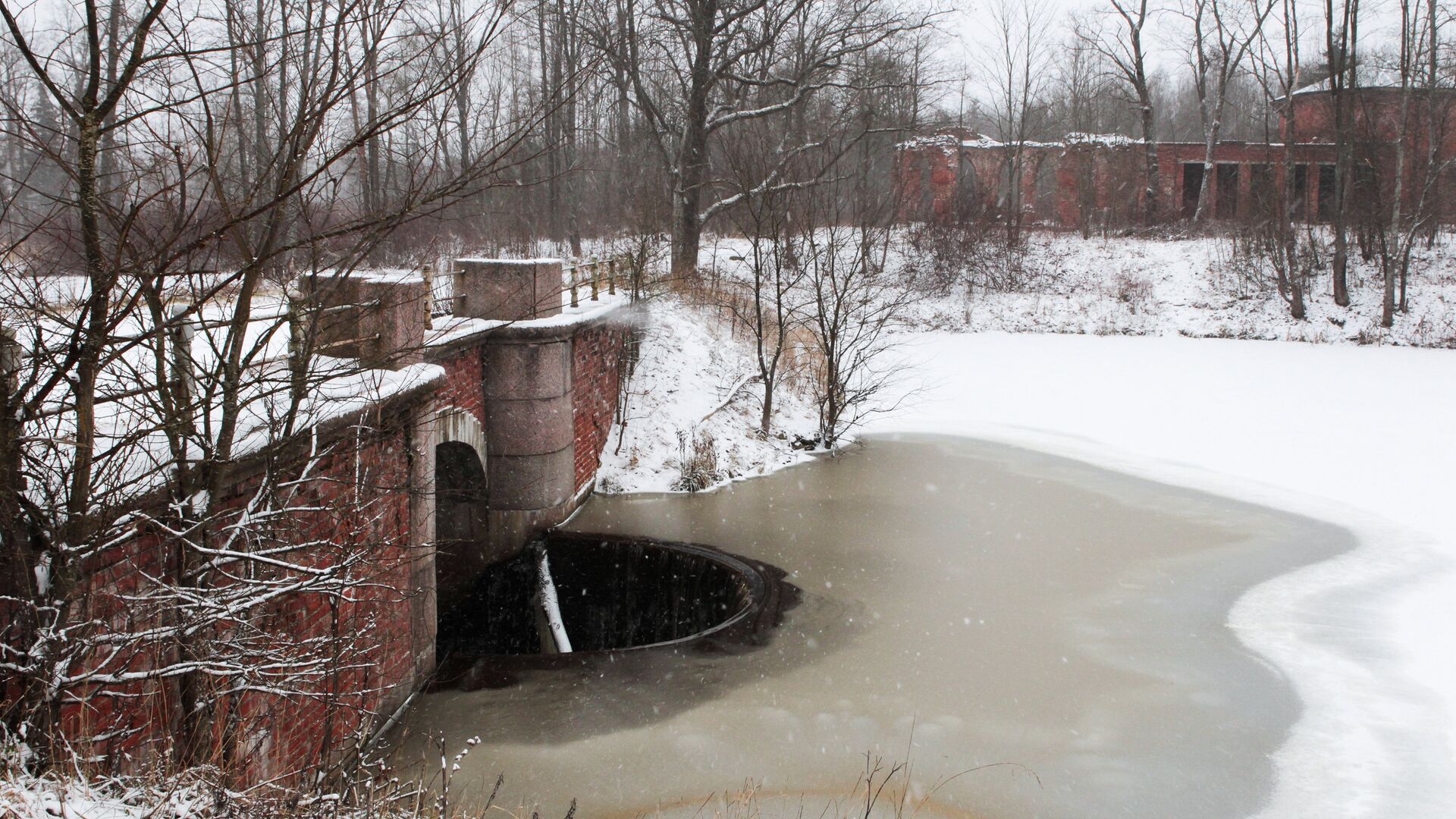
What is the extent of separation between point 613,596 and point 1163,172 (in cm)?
3097

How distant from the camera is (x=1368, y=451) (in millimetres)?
15305

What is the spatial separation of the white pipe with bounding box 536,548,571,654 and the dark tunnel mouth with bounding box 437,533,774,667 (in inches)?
3.7

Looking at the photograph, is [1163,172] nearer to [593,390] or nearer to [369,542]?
[593,390]

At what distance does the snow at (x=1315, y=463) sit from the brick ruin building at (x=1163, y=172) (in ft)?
28.9

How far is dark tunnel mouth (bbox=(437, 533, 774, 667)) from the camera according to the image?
1017 cm

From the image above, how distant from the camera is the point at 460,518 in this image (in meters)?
11.0

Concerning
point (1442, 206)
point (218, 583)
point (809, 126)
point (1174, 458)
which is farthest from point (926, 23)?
point (218, 583)

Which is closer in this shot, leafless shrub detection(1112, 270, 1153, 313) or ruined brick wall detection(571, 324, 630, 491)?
ruined brick wall detection(571, 324, 630, 491)

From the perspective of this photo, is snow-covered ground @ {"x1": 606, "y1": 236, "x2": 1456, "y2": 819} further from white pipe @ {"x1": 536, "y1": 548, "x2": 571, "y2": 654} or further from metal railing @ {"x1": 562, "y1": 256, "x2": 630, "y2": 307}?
white pipe @ {"x1": 536, "y1": 548, "x2": 571, "y2": 654}

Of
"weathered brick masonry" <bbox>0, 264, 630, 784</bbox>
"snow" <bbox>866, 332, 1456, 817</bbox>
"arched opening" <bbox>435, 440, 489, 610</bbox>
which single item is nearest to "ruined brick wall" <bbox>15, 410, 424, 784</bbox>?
"weathered brick masonry" <bbox>0, 264, 630, 784</bbox>

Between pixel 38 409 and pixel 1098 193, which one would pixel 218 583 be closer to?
pixel 38 409

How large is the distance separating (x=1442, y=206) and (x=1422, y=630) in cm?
2568

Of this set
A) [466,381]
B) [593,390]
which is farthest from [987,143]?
[466,381]

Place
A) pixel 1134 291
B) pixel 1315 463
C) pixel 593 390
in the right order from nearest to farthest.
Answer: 1. pixel 593 390
2. pixel 1315 463
3. pixel 1134 291
